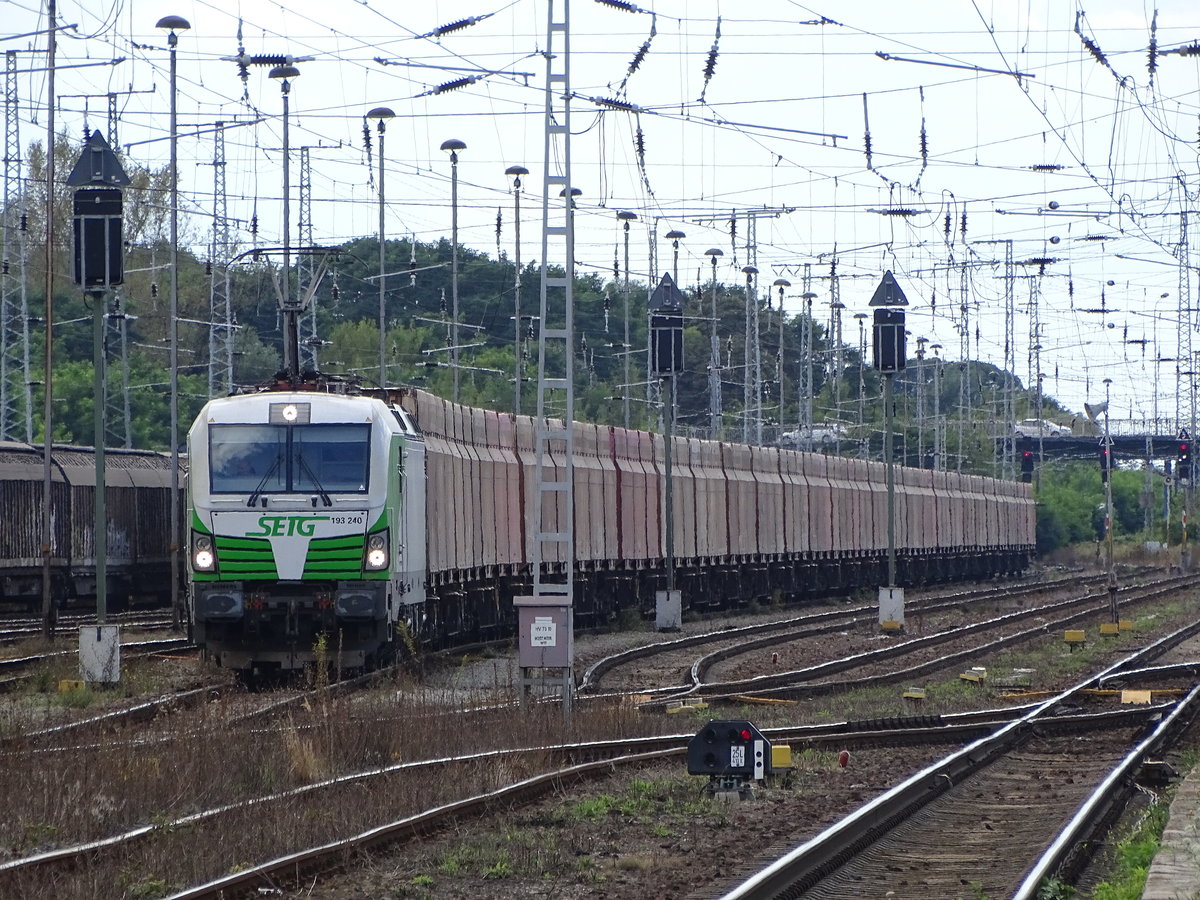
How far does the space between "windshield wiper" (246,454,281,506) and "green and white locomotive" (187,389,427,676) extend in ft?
0.05

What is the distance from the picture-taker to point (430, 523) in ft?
74.0

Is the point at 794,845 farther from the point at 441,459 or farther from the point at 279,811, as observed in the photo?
the point at 441,459

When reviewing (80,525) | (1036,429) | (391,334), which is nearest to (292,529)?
(80,525)

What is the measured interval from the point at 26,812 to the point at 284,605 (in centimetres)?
811

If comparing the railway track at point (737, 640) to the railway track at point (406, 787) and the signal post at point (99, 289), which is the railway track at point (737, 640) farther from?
the signal post at point (99, 289)

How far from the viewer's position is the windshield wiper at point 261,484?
1844cm

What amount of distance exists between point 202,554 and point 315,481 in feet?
4.45

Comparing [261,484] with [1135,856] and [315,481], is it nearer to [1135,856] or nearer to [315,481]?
[315,481]

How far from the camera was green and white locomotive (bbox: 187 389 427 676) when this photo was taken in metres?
18.4

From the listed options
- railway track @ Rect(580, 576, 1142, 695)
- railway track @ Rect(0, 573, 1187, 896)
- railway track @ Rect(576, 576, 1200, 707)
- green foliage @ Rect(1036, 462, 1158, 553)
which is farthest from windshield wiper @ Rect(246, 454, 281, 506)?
green foliage @ Rect(1036, 462, 1158, 553)

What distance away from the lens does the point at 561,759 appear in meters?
13.6

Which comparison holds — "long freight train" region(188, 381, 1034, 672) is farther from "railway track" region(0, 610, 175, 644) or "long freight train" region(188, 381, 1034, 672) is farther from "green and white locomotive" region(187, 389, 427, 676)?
"railway track" region(0, 610, 175, 644)

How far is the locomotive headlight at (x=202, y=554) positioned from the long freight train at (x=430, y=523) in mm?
14

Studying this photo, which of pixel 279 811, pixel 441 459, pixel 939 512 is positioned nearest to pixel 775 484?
pixel 939 512
